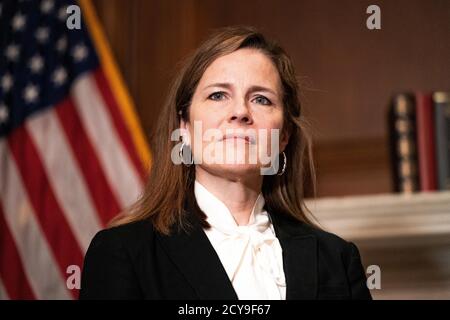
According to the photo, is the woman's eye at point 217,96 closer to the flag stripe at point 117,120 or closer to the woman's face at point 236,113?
the woman's face at point 236,113

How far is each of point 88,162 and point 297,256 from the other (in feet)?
4.36

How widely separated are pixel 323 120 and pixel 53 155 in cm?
96

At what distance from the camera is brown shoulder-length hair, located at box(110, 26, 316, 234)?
54.3 inches

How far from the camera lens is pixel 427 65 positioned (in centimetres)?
257

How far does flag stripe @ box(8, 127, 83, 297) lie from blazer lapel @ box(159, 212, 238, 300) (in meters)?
1.21

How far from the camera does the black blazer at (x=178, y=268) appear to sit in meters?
1.21

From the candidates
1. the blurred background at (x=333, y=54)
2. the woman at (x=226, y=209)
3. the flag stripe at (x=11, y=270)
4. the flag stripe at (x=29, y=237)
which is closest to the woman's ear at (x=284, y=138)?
the woman at (x=226, y=209)

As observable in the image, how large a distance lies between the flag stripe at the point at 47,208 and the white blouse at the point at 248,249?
115cm

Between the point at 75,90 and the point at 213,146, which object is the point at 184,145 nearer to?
the point at 213,146

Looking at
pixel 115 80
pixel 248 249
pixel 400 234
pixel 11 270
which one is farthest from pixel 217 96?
pixel 11 270

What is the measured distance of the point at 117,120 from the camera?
2.54 m

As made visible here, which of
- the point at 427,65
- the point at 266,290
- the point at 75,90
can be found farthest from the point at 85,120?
the point at 266,290

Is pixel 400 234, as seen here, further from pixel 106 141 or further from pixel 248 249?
pixel 248 249

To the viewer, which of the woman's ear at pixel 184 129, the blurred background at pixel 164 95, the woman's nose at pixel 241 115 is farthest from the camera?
the blurred background at pixel 164 95
